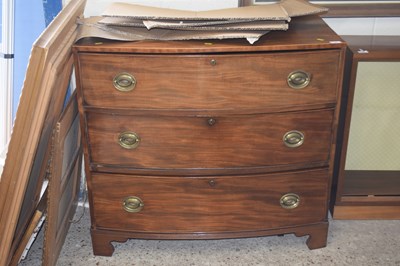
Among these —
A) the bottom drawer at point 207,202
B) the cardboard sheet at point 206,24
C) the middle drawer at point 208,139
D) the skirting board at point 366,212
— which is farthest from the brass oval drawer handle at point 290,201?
the cardboard sheet at point 206,24

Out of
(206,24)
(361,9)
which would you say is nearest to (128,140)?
(206,24)

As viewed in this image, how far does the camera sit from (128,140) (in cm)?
191

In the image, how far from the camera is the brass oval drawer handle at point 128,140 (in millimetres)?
1893

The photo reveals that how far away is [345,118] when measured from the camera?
215 cm

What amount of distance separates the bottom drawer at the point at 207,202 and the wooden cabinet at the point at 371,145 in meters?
0.28

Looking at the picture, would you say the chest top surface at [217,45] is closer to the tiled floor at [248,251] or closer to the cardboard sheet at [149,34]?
the cardboard sheet at [149,34]

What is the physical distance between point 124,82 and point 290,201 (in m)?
0.76

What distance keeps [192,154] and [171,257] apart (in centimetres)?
49

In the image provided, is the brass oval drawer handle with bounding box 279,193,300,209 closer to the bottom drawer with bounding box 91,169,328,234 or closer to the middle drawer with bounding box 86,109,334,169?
the bottom drawer with bounding box 91,169,328,234

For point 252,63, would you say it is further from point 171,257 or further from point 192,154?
point 171,257

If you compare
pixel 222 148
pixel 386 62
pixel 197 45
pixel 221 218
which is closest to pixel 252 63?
pixel 197 45

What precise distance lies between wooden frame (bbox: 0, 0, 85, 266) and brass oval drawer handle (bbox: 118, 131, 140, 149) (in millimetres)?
251

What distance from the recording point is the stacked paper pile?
1757 millimetres

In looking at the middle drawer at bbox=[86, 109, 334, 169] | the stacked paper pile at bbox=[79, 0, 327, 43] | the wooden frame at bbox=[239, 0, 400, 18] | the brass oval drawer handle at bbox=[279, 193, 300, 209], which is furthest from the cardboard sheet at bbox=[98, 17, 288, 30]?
the brass oval drawer handle at bbox=[279, 193, 300, 209]
